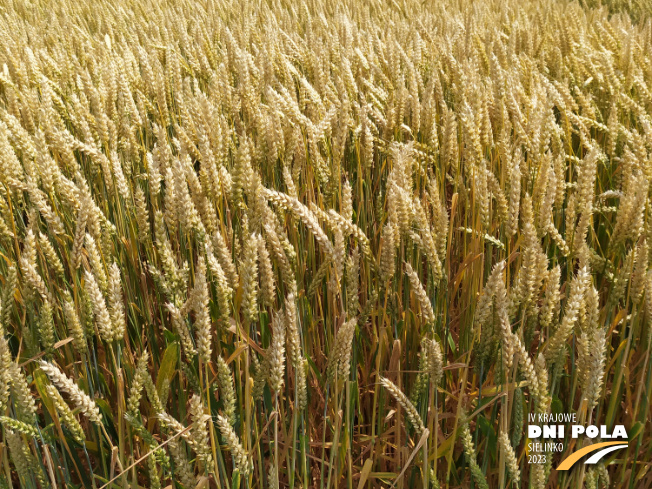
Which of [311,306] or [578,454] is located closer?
[578,454]

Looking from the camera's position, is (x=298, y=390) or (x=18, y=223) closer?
(x=298, y=390)

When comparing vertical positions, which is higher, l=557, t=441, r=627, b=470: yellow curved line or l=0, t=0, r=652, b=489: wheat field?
l=0, t=0, r=652, b=489: wheat field

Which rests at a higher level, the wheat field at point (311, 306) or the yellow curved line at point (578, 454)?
the wheat field at point (311, 306)

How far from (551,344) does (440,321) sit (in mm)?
259

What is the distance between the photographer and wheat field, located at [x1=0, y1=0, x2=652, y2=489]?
2.52 feet

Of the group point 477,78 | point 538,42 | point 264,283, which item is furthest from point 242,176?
point 538,42

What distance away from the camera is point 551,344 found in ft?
2.62

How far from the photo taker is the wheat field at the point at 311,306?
77cm

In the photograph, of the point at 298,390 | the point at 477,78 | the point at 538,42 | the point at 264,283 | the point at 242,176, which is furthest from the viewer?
the point at 538,42

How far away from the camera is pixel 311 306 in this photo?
3.90 ft

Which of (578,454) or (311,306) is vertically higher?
(311,306)

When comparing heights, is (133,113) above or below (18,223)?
above

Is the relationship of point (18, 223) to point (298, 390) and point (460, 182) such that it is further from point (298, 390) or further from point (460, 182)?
point (460, 182)

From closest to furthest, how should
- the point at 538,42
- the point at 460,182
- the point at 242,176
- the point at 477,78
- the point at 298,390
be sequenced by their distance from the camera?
the point at 298,390, the point at 242,176, the point at 460,182, the point at 477,78, the point at 538,42
